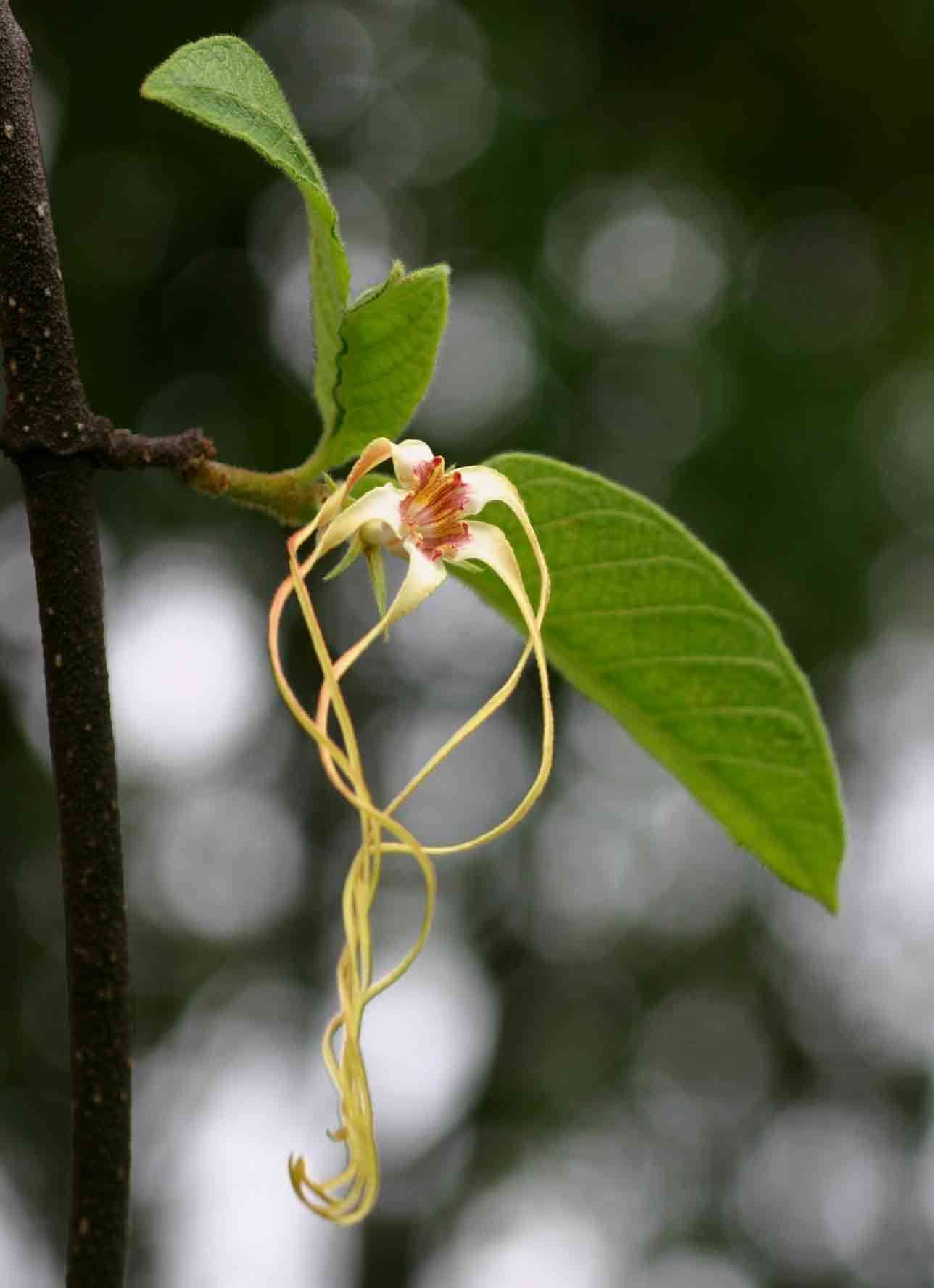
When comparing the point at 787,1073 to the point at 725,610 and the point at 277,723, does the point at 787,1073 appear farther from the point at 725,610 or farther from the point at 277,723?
the point at 725,610

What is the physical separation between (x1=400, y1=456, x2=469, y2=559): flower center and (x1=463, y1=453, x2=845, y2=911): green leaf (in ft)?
0.20

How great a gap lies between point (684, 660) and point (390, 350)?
13 cm

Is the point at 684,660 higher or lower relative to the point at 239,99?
lower

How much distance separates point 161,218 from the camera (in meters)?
3.25

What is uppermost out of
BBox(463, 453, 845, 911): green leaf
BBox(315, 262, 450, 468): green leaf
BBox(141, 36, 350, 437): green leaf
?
BBox(141, 36, 350, 437): green leaf

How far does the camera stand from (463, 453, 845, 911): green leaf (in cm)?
43

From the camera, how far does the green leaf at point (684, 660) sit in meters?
0.43

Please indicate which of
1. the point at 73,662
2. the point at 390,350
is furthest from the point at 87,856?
the point at 390,350

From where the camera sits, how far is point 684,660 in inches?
18.8

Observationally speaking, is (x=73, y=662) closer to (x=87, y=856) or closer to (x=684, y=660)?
(x=87, y=856)

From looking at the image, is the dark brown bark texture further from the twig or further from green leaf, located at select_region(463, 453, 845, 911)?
green leaf, located at select_region(463, 453, 845, 911)

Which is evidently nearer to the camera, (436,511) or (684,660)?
(436,511)

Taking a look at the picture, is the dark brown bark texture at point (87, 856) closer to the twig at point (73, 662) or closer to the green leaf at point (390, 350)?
the twig at point (73, 662)

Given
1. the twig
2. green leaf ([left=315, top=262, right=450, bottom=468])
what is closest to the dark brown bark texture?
the twig
